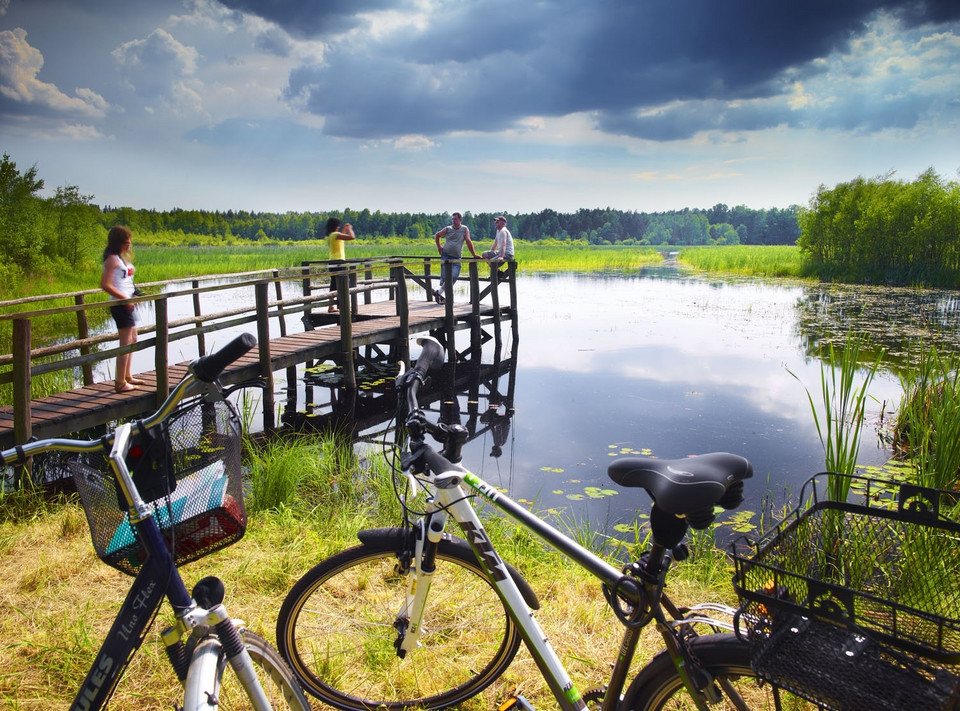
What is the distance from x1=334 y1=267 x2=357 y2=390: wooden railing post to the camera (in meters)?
8.61

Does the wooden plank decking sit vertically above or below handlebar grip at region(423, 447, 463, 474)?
below

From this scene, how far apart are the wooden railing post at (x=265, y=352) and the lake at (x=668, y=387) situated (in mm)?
1524

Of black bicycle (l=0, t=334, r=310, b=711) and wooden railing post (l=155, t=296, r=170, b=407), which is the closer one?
black bicycle (l=0, t=334, r=310, b=711)

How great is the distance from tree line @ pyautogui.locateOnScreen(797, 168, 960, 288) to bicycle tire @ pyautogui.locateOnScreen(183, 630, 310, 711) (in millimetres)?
23175

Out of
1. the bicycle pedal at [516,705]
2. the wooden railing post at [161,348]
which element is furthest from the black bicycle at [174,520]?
the wooden railing post at [161,348]

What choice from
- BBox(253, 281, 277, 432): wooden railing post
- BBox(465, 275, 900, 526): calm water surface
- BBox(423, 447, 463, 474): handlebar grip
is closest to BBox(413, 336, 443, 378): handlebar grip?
BBox(423, 447, 463, 474): handlebar grip

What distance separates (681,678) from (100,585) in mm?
2750

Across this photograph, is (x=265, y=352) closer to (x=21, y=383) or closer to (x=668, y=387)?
(x=21, y=383)

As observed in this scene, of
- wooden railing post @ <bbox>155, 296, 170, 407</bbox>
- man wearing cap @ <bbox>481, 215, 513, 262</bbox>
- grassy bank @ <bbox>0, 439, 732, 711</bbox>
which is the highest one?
man wearing cap @ <bbox>481, 215, 513, 262</bbox>

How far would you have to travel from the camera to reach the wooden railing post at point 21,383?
483cm

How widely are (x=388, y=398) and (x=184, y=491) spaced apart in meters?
7.83

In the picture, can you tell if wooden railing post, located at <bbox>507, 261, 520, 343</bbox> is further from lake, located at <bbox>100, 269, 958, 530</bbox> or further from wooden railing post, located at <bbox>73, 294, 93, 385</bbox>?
wooden railing post, located at <bbox>73, 294, 93, 385</bbox>

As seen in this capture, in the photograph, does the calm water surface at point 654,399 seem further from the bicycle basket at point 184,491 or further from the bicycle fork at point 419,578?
the bicycle basket at point 184,491

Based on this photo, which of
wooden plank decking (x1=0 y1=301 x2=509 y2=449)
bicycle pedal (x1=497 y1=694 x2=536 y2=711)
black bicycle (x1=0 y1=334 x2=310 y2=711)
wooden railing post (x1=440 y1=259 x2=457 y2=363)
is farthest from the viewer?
wooden railing post (x1=440 y1=259 x2=457 y2=363)
